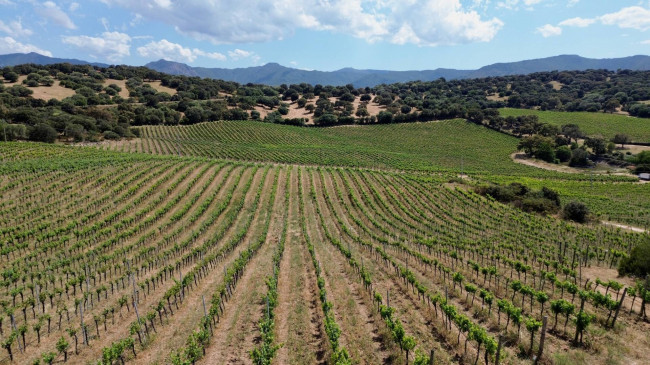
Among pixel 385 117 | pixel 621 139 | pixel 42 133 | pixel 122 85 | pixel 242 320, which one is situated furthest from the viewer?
pixel 122 85

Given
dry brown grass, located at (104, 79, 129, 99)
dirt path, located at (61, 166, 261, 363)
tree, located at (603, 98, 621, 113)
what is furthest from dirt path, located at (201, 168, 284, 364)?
tree, located at (603, 98, 621, 113)

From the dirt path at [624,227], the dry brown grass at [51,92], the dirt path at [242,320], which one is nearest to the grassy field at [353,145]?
the dirt path at [624,227]

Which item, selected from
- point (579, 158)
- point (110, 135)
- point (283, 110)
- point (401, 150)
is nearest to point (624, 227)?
point (579, 158)

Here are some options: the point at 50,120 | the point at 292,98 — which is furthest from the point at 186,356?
the point at 292,98

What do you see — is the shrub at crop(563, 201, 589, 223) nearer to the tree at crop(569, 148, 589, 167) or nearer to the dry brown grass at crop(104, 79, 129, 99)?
the tree at crop(569, 148, 589, 167)

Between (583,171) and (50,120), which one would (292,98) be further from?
(583,171)

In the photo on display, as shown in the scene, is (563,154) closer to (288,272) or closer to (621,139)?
(621,139)

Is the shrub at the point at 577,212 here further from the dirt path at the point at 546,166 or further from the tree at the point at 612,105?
the tree at the point at 612,105
